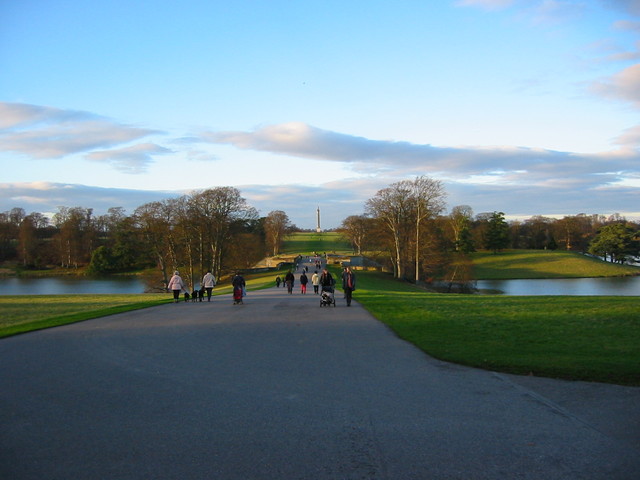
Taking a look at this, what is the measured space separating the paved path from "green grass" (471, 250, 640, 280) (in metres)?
71.2

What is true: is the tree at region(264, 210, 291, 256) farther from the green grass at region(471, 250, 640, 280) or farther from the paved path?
the paved path

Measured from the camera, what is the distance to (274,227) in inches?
3858

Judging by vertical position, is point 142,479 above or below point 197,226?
below

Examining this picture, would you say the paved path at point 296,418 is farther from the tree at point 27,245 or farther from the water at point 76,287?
the tree at point 27,245

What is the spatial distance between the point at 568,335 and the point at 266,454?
9207 millimetres

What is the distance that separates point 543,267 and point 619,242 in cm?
1479

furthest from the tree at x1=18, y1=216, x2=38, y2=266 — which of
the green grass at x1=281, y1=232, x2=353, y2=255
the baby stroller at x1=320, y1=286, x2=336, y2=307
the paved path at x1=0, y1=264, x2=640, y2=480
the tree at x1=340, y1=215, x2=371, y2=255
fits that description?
the paved path at x1=0, y1=264, x2=640, y2=480

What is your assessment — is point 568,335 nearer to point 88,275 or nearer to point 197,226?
point 197,226

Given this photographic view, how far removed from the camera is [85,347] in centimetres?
1107

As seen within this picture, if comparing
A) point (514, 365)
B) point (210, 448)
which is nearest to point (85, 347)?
point (210, 448)

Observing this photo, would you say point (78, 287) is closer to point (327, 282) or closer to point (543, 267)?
point (327, 282)

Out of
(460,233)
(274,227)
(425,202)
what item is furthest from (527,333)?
(274,227)

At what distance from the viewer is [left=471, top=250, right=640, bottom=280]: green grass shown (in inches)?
3140

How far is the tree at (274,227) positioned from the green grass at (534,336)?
80.0m
